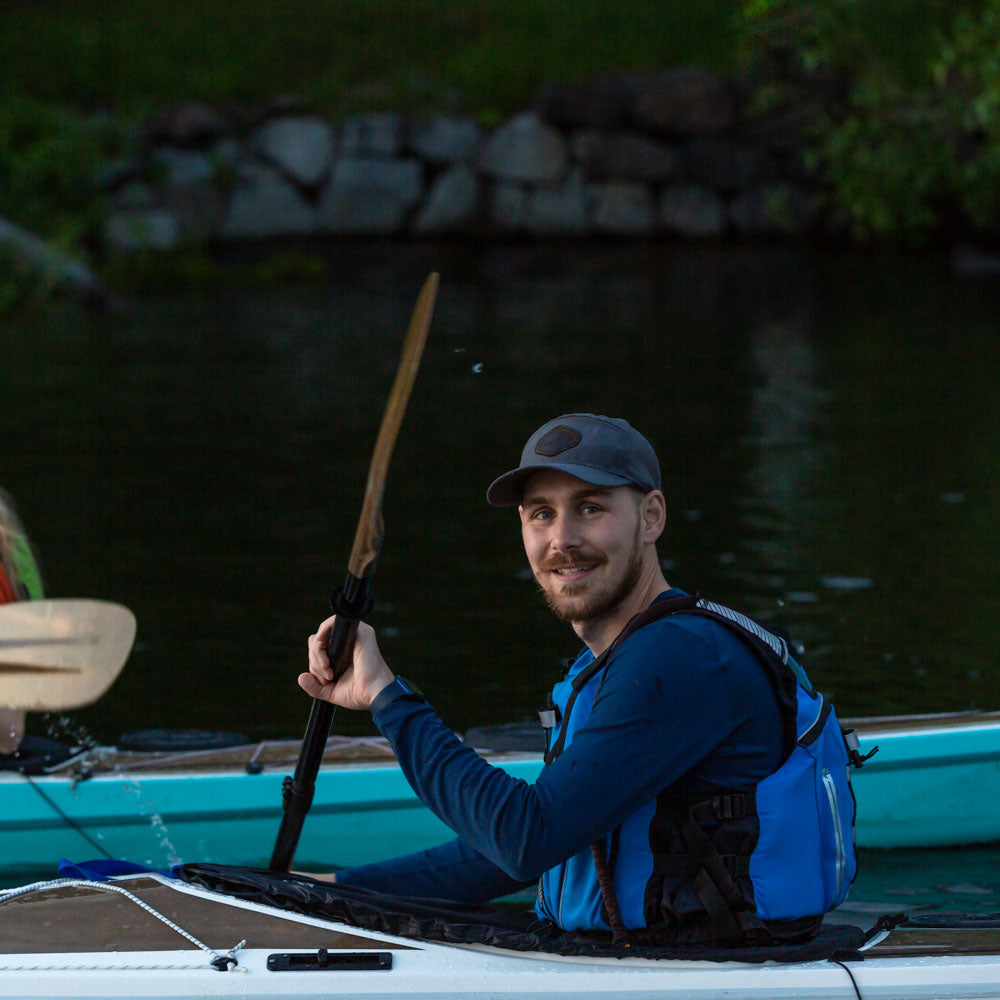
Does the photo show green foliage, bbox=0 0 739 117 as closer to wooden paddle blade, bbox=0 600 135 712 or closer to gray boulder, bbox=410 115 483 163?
gray boulder, bbox=410 115 483 163

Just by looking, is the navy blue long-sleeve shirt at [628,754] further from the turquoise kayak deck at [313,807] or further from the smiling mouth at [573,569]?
the turquoise kayak deck at [313,807]

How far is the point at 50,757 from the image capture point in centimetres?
435

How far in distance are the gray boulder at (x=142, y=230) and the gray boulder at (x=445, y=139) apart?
262cm

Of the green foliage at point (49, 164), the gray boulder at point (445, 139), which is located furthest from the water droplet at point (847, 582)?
the gray boulder at point (445, 139)

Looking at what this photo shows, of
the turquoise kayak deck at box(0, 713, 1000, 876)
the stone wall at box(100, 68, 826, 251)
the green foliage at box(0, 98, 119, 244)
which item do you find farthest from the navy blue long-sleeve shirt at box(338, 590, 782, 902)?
the stone wall at box(100, 68, 826, 251)

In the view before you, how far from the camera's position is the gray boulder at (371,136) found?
17938 mm

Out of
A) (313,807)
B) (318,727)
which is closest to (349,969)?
(318,727)

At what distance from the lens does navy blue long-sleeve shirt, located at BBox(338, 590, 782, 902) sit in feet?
7.49

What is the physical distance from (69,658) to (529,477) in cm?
108

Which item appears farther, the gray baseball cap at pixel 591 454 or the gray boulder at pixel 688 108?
the gray boulder at pixel 688 108

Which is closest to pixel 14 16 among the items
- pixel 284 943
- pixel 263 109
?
pixel 263 109

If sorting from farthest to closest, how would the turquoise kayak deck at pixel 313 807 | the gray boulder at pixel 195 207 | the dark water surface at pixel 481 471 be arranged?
1. the gray boulder at pixel 195 207
2. the dark water surface at pixel 481 471
3. the turquoise kayak deck at pixel 313 807

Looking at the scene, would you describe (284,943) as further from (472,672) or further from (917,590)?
(917,590)

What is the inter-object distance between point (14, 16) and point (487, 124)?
657 centimetres
